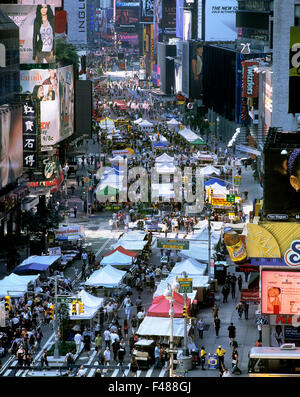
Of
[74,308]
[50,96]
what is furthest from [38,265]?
[50,96]

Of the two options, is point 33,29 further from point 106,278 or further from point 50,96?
point 106,278

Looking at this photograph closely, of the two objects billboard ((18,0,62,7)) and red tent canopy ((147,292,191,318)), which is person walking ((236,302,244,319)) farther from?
billboard ((18,0,62,7))

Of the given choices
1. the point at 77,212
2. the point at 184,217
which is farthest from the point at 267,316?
the point at 77,212

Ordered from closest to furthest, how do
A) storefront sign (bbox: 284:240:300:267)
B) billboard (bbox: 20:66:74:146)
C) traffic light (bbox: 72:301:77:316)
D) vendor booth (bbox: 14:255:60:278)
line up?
traffic light (bbox: 72:301:77:316) < storefront sign (bbox: 284:240:300:267) < vendor booth (bbox: 14:255:60:278) < billboard (bbox: 20:66:74:146)

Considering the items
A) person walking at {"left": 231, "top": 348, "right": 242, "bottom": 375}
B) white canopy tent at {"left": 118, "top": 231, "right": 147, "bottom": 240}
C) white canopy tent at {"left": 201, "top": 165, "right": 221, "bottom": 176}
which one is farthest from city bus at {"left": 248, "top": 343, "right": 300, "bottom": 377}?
white canopy tent at {"left": 201, "top": 165, "right": 221, "bottom": 176}

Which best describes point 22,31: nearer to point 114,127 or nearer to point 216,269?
point 216,269

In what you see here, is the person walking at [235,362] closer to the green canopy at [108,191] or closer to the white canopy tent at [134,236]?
the white canopy tent at [134,236]
